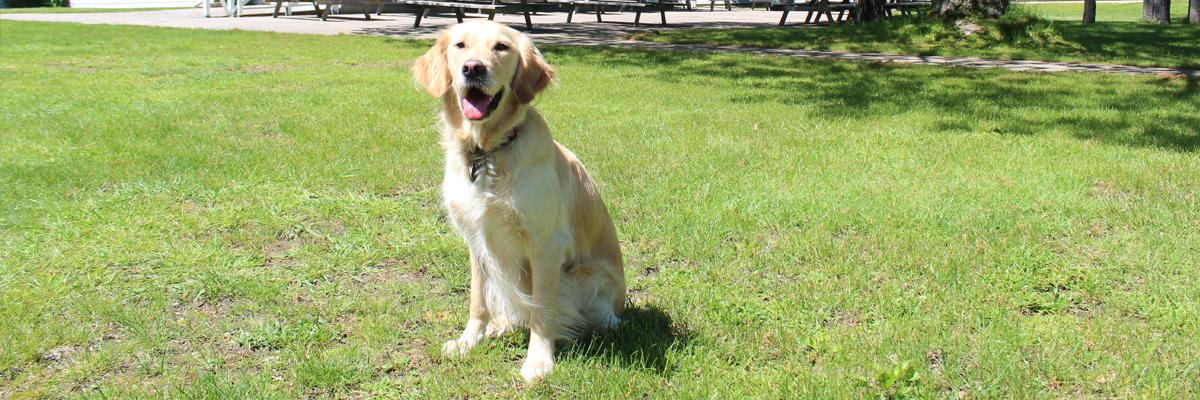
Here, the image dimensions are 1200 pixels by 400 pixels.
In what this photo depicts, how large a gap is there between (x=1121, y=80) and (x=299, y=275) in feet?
31.6

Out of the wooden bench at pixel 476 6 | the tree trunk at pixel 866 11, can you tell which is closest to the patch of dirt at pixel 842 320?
the wooden bench at pixel 476 6

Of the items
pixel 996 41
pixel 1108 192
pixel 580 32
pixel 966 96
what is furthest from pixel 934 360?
pixel 580 32

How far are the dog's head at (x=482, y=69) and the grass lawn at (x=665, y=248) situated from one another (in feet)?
3.20

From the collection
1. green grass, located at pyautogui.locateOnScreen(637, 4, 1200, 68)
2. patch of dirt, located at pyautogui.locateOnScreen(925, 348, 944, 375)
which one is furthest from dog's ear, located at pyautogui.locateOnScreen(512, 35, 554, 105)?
green grass, located at pyautogui.locateOnScreen(637, 4, 1200, 68)

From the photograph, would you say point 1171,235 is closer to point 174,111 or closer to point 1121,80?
point 1121,80

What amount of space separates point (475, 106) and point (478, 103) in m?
0.02

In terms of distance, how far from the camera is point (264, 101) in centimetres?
851

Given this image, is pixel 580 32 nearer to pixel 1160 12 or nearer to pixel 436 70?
pixel 436 70

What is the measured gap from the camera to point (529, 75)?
301 cm

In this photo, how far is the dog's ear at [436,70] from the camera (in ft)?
9.98

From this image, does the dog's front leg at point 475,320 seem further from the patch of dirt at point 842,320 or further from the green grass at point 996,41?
the green grass at point 996,41

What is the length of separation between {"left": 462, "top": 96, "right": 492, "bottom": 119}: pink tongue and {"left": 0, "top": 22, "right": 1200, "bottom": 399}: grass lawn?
3.06ft

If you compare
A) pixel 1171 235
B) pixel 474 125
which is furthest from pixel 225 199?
pixel 1171 235

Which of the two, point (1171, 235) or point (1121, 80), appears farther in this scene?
point (1121, 80)
